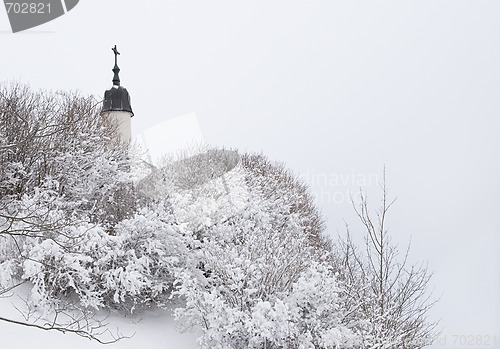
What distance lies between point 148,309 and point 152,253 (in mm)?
1627

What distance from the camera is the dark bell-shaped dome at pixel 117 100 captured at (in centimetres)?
2223

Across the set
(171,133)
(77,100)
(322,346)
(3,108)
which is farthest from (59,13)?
(171,133)

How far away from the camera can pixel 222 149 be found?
21.7 metres

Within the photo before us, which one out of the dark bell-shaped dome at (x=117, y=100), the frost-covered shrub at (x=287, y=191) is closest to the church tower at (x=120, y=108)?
the dark bell-shaped dome at (x=117, y=100)

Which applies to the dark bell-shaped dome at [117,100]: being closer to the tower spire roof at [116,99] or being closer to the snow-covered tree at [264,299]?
the tower spire roof at [116,99]

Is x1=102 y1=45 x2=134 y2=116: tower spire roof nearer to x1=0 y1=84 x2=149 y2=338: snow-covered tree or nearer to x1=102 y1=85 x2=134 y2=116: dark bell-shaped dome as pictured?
x1=102 y1=85 x2=134 y2=116: dark bell-shaped dome

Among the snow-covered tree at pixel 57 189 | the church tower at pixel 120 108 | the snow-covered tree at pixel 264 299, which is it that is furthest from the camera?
the church tower at pixel 120 108

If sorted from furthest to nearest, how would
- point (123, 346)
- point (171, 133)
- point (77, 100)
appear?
1. point (171, 133)
2. point (77, 100)
3. point (123, 346)

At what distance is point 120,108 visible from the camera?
22.4 metres

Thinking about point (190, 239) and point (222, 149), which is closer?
point (190, 239)

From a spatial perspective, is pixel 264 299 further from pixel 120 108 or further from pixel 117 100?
pixel 117 100

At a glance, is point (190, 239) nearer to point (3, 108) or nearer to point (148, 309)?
point (148, 309)

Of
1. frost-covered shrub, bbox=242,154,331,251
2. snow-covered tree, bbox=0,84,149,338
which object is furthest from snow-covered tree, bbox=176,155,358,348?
frost-covered shrub, bbox=242,154,331,251

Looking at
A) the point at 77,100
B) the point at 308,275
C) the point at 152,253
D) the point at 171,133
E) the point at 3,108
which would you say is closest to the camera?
the point at 308,275
